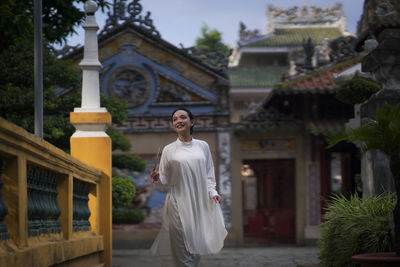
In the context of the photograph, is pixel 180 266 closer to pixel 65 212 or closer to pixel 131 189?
pixel 65 212

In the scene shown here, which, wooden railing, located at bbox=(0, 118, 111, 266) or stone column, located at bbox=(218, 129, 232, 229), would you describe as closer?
wooden railing, located at bbox=(0, 118, 111, 266)

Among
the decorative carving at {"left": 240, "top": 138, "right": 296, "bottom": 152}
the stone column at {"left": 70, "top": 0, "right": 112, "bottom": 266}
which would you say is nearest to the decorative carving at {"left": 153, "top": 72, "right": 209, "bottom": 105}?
the decorative carving at {"left": 240, "top": 138, "right": 296, "bottom": 152}

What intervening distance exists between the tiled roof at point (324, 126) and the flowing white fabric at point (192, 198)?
467 inches

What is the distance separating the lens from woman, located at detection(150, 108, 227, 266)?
715 centimetres

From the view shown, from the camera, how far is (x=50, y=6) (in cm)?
775

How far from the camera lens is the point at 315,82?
20.0m

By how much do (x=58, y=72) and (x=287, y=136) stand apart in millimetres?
9902

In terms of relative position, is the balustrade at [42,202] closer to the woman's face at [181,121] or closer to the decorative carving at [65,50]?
the woman's face at [181,121]

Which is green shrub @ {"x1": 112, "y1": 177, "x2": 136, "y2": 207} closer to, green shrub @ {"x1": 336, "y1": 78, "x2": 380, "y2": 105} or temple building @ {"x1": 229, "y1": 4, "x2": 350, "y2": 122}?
green shrub @ {"x1": 336, "y1": 78, "x2": 380, "y2": 105}

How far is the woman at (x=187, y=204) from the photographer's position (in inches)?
281

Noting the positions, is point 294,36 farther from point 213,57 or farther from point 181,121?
point 181,121

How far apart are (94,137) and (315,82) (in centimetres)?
1245

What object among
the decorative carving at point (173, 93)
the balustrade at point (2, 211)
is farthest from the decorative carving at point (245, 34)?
the balustrade at point (2, 211)

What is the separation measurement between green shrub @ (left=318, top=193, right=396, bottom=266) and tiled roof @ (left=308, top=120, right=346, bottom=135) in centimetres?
1106
